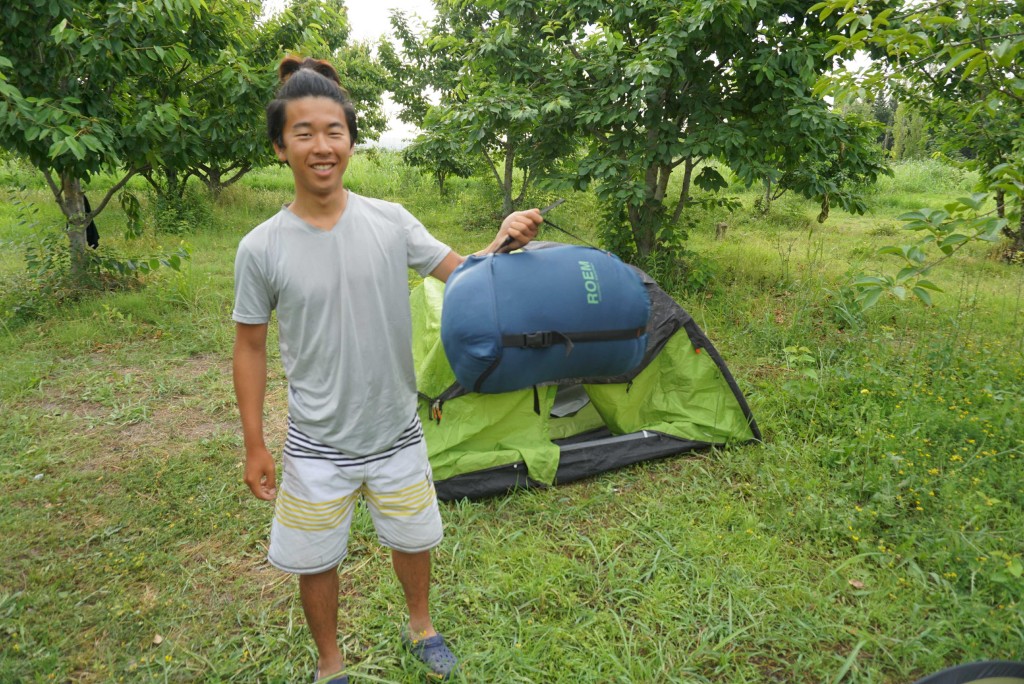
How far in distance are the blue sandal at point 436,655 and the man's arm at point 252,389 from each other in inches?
28.5

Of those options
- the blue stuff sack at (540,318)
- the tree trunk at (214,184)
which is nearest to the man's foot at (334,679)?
the blue stuff sack at (540,318)

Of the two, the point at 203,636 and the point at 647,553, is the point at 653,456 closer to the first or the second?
the point at 647,553

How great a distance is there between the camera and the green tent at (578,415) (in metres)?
2.92

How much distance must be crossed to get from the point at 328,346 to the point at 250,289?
8.8 inches

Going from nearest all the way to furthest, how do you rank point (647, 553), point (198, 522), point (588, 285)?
1. point (588, 285)
2. point (647, 553)
3. point (198, 522)

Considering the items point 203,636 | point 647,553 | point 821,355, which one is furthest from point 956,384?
point 203,636

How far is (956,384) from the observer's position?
3518 millimetres

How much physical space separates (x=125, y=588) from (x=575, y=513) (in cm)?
173

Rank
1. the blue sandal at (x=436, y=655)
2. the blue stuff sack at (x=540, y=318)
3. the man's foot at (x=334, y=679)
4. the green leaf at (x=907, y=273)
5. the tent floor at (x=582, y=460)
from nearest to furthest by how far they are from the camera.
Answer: the green leaf at (x=907, y=273) → the man's foot at (x=334, y=679) → the blue sandal at (x=436, y=655) → the blue stuff sack at (x=540, y=318) → the tent floor at (x=582, y=460)

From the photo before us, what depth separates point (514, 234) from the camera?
77.9 inches

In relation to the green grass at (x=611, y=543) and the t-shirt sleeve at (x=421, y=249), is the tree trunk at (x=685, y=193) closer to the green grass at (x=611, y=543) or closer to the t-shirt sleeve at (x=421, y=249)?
the green grass at (x=611, y=543)

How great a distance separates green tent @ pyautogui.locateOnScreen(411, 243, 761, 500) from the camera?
292cm

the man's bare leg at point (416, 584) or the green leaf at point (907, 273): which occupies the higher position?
the green leaf at point (907, 273)

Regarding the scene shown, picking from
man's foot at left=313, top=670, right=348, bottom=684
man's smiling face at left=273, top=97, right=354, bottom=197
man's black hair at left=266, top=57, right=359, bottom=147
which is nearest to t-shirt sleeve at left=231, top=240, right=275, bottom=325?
man's smiling face at left=273, top=97, right=354, bottom=197
